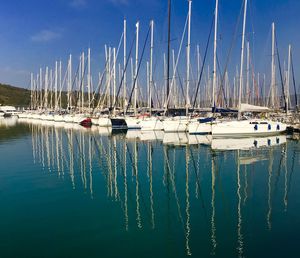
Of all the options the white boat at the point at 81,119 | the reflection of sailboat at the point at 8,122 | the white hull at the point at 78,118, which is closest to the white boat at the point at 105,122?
the white boat at the point at 81,119

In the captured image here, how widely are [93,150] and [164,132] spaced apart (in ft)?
53.6

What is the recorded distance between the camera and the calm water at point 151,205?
957 centimetres

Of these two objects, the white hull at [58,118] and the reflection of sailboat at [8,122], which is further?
the white hull at [58,118]

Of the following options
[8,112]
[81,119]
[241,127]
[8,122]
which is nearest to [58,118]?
[8,122]

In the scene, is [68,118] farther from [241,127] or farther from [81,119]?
[241,127]

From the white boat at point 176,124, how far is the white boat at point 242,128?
6435 millimetres

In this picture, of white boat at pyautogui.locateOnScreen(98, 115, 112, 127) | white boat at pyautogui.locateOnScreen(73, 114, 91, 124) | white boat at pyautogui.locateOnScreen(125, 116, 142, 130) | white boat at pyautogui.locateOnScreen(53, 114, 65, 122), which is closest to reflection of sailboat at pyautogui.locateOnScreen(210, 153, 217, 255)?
white boat at pyautogui.locateOnScreen(125, 116, 142, 130)

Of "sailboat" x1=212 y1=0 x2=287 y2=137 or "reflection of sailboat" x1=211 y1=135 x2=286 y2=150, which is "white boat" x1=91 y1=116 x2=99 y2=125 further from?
"reflection of sailboat" x1=211 y1=135 x2=286 y2=150

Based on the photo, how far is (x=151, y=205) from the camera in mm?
13469

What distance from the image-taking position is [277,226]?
10961 millimetres

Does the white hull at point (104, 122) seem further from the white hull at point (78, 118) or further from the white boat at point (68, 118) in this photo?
the white boat at point (68, 118)

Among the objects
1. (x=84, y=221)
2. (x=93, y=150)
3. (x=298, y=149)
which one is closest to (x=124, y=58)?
(x=93, y=150)

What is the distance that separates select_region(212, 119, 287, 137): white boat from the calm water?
1007cm

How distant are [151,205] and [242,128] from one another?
992 inches
